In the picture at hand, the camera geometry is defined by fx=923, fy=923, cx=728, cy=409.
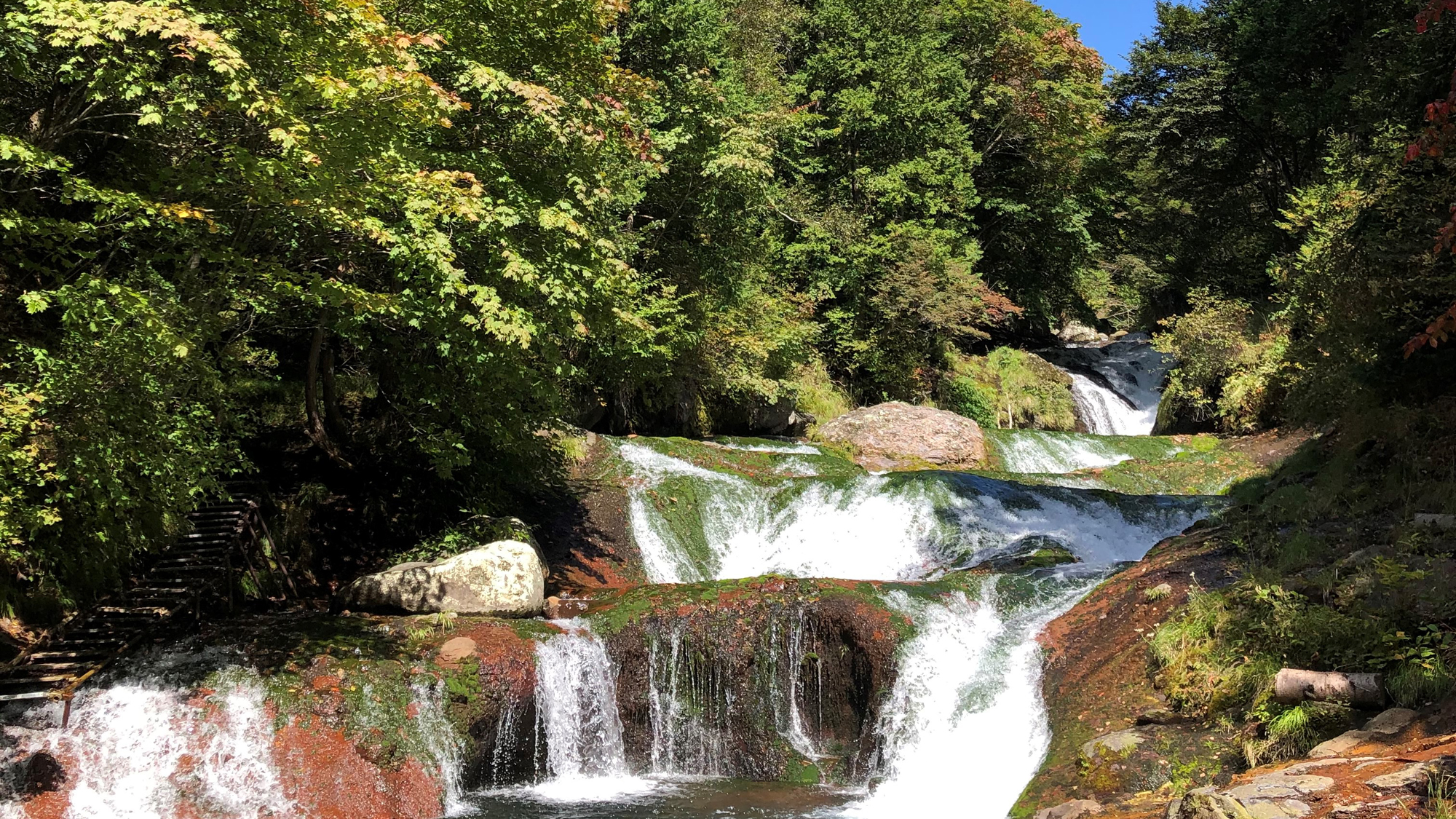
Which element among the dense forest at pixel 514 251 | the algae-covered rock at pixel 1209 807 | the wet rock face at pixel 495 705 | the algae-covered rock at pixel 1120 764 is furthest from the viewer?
the wet rock face at pixel 495 705

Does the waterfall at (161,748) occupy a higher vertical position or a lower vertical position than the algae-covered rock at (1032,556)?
lower

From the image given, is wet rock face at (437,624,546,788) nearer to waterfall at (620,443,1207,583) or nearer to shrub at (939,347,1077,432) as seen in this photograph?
waterfall at (620,443,1207,583)

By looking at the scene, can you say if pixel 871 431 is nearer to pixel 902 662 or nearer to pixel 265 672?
pixel 902 662

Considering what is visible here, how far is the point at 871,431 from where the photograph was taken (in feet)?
67.1

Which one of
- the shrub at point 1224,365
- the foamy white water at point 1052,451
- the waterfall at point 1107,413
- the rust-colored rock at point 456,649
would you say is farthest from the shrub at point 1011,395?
the rust-colored rock at point 456,649

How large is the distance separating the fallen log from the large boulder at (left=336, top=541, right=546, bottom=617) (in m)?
7.51

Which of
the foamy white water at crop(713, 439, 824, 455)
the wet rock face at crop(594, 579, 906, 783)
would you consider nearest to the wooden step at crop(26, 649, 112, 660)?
the wet rock face at crop(594, 579, 906, 783)

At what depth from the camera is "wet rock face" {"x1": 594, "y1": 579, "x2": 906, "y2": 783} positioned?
31.8ft

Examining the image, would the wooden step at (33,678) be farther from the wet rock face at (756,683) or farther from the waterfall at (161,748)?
the wet rock face at (756,683)

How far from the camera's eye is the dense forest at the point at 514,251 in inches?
283

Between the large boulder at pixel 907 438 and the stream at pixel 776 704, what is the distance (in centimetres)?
415

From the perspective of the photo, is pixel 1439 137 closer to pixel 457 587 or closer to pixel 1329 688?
pixel 1329 688

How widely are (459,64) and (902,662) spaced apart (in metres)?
8.63

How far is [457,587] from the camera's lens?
1034 centimetres
